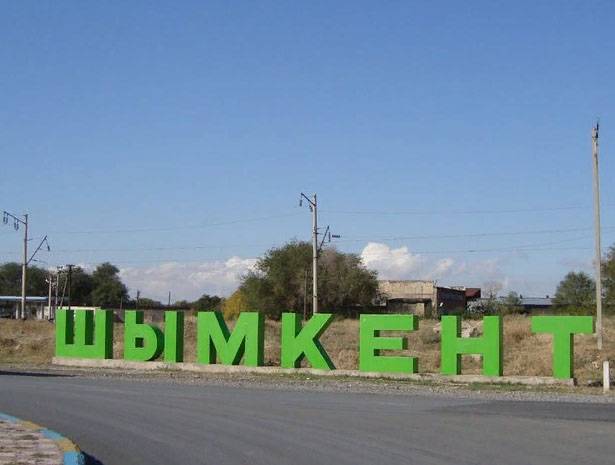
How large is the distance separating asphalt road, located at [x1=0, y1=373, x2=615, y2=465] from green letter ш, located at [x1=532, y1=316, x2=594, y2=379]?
7332 millimetres

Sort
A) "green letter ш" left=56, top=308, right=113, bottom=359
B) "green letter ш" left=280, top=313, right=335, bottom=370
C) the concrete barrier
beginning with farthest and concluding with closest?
1. "green letter ш" left=56, top=308, right=113, bottom=359
2. "green letter ш" left=280, top=313, right=335, bottom=370
3. the concrete barrier

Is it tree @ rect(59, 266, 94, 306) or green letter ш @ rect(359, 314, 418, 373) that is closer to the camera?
green letter ш @ rect(359, 314, 418, 373)

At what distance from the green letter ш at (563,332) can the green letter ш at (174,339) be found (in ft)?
47.7

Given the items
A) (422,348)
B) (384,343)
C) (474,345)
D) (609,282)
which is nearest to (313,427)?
(474,345)

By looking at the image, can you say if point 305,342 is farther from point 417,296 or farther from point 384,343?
point 417,296

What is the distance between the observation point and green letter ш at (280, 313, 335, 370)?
110 ft

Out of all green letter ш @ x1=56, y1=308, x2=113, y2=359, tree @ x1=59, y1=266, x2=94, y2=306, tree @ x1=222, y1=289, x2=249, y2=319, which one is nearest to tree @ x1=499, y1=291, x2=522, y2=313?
tree @ x1=222, y1=289, x2=249, y2=319

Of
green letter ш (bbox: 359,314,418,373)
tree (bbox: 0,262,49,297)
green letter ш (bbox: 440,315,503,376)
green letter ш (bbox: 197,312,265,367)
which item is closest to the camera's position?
green letter ш (bbox: 440,315,503,376)

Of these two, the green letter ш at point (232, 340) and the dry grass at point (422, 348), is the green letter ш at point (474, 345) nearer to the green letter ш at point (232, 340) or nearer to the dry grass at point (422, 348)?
the dry grass at point (422, 348)

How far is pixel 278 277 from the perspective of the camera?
90.8 metres

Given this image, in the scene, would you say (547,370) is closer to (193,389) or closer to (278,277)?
(193,389)

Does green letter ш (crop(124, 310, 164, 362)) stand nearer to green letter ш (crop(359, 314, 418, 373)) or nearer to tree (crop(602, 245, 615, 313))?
green letter ш (crop(359, 314, 418, 373))

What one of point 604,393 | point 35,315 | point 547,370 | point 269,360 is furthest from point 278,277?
point 604,393

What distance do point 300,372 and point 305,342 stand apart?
1.17 metres
